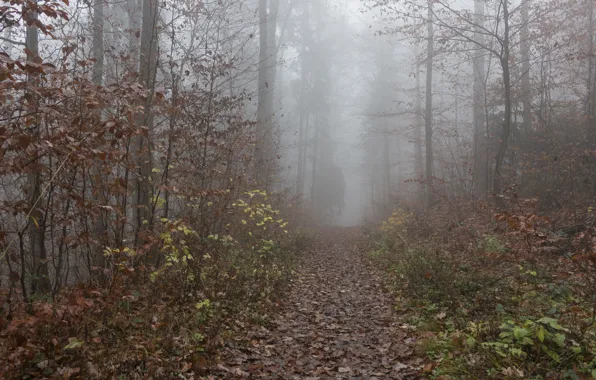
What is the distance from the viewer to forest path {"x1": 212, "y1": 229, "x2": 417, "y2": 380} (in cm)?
449

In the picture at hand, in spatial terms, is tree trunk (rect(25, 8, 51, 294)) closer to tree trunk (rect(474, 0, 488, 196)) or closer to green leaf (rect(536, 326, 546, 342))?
green leaf (rect(536, 326, 546, 342))

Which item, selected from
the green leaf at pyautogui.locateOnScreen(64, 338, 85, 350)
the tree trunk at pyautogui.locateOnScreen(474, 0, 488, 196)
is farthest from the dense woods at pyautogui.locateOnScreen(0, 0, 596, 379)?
the tree trunk at pyautogui.locateOnScreen(474, 0, 488, 196)

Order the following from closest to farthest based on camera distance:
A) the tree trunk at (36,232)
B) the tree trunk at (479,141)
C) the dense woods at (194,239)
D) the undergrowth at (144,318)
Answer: the undergrowth at (144,318) < the dense woods at (194,239) < the tree trunk at (36,232) < the tree trunk at (479,141)

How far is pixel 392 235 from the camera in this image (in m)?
13.8

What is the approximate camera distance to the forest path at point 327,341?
14.7 feet

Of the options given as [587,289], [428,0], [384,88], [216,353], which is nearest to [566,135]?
[428,0]

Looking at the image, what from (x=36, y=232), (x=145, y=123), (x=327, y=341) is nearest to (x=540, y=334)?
(x=327, y=341)

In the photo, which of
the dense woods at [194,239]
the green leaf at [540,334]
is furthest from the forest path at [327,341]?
the green leaf at [540,334]

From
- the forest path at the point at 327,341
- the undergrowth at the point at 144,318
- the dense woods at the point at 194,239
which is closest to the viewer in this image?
the undergrowth at the point at 144,318

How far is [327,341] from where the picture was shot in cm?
545

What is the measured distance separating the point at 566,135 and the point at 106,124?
1313 cm

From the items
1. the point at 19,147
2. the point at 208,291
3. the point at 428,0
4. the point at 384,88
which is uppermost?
the point at 384,88

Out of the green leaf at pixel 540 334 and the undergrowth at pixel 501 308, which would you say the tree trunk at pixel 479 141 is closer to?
the undergrowth at pixel 501 308

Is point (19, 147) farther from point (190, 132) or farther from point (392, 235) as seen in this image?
point (392, 235)
